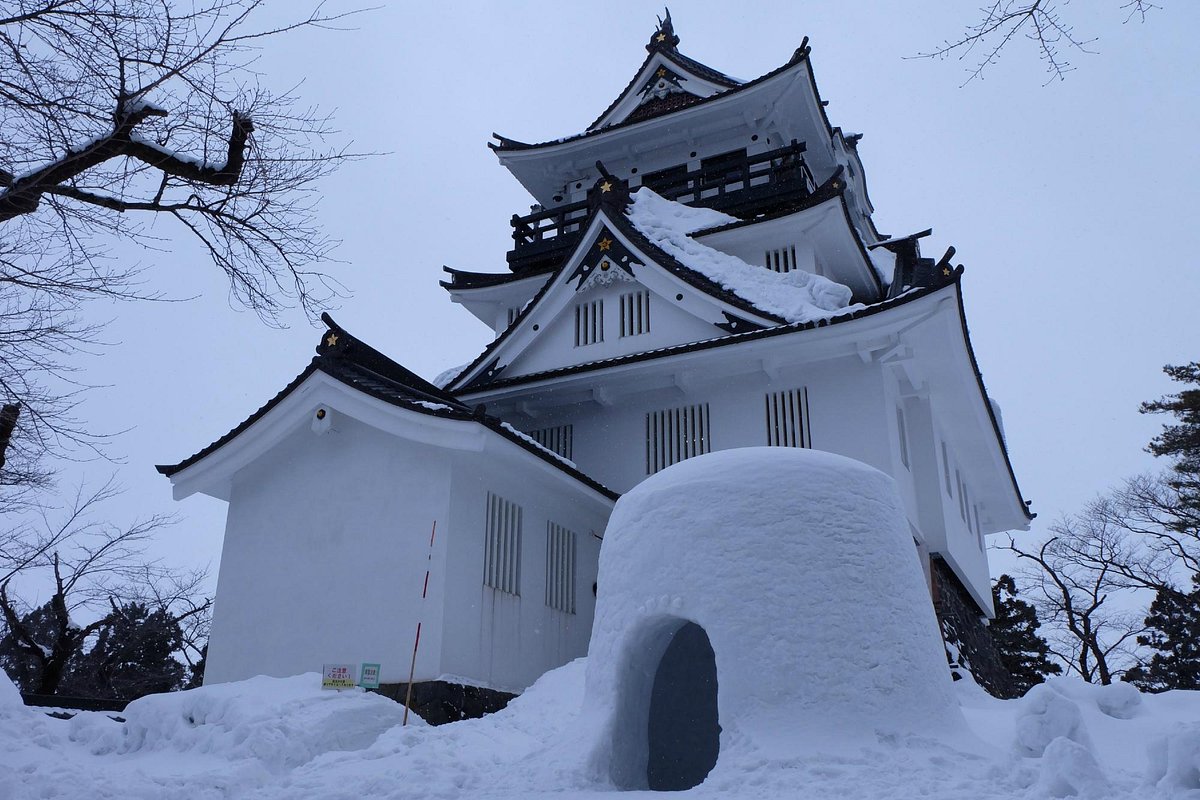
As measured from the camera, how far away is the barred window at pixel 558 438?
14836 millimetres

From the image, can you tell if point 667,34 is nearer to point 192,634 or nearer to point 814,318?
point 814,318

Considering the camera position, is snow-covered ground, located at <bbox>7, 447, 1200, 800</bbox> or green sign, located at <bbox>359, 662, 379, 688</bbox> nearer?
snow-covered ground, located at <bbox>7, 447, 1200, 800</bbox>

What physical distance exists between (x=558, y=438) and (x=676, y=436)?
6.75 ft

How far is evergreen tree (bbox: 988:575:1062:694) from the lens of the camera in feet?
89.7

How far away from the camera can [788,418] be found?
1344cm

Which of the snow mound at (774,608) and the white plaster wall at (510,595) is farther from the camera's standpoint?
the white plaster wall at (510,595)

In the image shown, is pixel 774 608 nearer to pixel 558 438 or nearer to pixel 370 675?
pixel 370 675

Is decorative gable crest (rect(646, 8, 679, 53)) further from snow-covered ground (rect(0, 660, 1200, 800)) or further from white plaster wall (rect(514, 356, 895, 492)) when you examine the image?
snow-covered ground (rect(0, 660, 1200, 800))

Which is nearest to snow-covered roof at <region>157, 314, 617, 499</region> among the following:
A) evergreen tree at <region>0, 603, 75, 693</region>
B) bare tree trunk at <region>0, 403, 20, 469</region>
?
bare tree trunk at <region>0, 403, 20, 469</region>

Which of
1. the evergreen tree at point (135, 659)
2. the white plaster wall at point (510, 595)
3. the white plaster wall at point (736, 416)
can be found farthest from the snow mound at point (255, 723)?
the evergreen tree at point (135, 659)

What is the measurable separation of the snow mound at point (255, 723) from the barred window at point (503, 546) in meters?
2.47

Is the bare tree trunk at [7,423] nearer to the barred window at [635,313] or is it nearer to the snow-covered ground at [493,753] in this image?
the snow-covered ground at [493,753]

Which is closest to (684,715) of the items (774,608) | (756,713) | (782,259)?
(756,713)

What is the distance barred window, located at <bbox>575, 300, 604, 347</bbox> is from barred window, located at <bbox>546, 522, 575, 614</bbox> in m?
3.56
